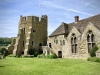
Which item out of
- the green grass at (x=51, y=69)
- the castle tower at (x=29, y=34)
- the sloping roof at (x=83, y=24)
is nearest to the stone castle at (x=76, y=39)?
the sloping roof at (x=83, y=24)

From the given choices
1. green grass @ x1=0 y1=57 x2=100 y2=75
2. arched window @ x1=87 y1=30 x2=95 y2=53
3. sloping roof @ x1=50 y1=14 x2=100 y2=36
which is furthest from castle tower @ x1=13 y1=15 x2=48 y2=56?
green grass @ x1=0 y1=57 x2=100 y2=75

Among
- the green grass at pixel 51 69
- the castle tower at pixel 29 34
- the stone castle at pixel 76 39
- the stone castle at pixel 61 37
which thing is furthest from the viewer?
the castle tower at pixel 29 34

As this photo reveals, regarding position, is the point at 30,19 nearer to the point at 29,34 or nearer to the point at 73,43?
the point at 29,34

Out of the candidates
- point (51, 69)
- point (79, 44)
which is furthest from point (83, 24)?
point (51, 69)

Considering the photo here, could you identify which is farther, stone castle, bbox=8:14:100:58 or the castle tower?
the castle tower

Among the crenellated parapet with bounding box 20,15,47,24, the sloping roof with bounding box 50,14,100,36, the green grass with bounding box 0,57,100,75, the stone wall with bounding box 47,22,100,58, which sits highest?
the crenellated parapet with bounding box 20,15,47,24

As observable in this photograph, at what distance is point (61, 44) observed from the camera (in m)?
34.4

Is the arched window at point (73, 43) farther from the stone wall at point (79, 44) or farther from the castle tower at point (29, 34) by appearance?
the castle tower at point (29, 34)

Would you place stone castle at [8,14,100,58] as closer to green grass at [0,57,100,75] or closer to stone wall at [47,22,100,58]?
stone wall at [47,22,100,58]

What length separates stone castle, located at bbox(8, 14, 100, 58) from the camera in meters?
26.6

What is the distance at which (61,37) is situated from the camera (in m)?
34.1

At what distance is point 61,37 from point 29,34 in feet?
40.4

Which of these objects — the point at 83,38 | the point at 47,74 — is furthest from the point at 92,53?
the point at 47,74

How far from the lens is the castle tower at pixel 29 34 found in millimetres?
40812
